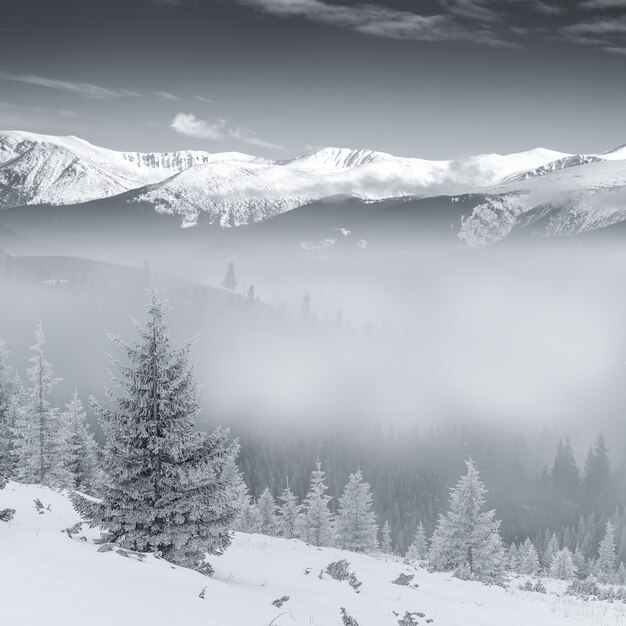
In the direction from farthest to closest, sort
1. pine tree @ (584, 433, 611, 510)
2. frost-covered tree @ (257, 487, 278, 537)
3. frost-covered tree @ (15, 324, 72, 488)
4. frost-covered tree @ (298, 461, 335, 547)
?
pine tree @ (584, 433, 611, 510)
frost-covered tree @ (257, 487, 278, 537)
frost-covered tree @ (298, 461, 335, 547)
frost-covered tree @ (15, 324, 72, 488)

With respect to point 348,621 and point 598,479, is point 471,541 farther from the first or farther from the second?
point 598,479

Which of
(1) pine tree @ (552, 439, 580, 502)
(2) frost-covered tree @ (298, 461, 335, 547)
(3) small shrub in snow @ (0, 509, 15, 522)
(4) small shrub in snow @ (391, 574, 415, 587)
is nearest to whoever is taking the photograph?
(3) small shrub in snow @ (0, 509, 15, 522)

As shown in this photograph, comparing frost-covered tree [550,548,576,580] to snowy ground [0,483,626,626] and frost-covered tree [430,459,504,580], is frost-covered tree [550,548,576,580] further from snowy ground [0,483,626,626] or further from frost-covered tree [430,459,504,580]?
snowy ground [0,483,626,626]

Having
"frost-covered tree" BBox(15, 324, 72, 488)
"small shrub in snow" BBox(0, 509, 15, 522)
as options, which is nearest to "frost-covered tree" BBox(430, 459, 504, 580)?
"frost-covered tree" BBox(15, 324, 72, 488)

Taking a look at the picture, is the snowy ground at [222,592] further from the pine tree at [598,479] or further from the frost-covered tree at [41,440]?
the pine tree at [598,479]

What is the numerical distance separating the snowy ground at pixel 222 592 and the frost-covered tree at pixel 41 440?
2179cm

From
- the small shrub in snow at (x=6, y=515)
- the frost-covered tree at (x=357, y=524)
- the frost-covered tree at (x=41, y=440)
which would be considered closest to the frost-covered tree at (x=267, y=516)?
the frost-covered tree at (x=357, y=524)

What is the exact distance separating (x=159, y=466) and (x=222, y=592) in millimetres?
4551

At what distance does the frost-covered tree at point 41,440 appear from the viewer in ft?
135

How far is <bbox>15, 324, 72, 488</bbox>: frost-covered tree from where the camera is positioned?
1622 inches

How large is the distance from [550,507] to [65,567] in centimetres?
19240

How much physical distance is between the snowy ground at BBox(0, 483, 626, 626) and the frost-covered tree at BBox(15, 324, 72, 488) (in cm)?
2179

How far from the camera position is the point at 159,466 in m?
14.3

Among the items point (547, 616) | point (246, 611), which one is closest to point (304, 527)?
point (547, 616)
